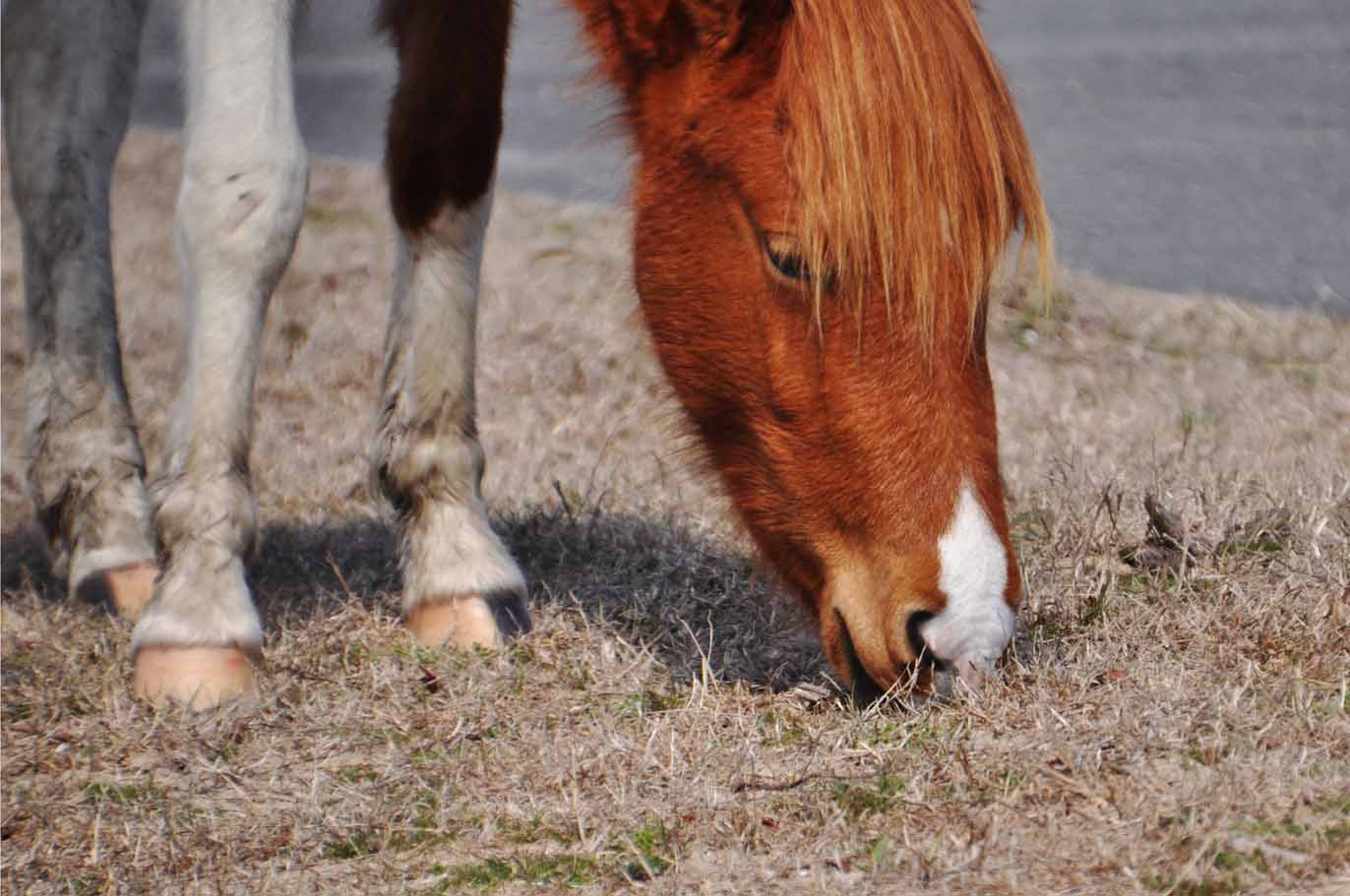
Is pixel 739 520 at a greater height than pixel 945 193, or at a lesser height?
lesser

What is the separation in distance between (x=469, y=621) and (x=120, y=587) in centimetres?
93

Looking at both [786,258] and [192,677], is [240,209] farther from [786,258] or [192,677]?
[786,258]

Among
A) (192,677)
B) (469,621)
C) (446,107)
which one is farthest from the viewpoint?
(446,107)

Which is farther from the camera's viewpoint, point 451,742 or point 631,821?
point 451,742

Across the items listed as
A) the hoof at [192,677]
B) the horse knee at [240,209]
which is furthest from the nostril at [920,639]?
the horse knee at [240,209]

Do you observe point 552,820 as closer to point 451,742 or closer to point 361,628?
point 451,742

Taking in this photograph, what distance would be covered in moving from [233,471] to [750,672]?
1.03 meters

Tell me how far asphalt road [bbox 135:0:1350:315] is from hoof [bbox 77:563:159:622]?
293 cm

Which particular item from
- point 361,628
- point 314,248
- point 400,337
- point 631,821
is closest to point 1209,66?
point 314,248

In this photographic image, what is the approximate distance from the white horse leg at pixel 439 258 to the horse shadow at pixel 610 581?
20 cm

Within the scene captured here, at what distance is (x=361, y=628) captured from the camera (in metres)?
2.97

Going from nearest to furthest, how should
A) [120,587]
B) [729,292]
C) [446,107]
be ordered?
[729,292]
[446,107]
[120,587]

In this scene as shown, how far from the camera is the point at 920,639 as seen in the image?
7.20ft

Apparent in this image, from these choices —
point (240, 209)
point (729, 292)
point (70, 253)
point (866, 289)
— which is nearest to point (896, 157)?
point (866, 289)
